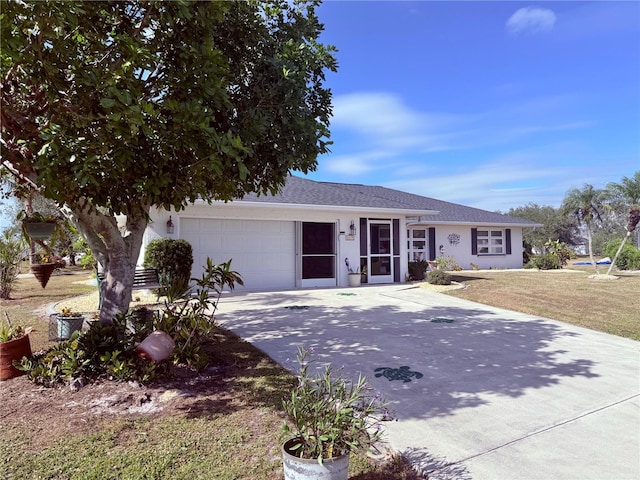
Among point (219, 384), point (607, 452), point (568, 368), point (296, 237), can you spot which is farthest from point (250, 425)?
point (296, 237)

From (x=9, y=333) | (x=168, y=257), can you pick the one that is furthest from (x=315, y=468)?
(x=168, y=257)

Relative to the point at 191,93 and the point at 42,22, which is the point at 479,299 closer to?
the point at 191,93

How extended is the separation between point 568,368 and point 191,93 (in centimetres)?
576

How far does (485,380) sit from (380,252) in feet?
35.3

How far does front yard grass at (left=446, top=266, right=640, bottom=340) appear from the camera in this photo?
8.17m

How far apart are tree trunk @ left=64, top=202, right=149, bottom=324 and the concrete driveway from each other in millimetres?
2232

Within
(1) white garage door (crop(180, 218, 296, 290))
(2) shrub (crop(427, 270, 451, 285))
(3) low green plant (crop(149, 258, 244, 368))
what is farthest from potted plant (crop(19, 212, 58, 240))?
(2) shrub (crop(427, 270, 451, 285))

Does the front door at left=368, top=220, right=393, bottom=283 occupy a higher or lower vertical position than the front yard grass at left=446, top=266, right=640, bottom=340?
higher

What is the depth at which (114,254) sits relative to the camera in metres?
5.15

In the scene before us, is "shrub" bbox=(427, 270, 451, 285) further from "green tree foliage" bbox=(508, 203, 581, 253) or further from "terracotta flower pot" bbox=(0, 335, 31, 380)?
"green tree foliage" bbox=(508, 203, 581, 253)

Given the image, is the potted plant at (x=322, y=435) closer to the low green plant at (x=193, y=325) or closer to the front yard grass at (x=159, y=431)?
the front yard grass at (x=159, y=431)

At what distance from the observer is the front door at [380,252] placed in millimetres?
15225

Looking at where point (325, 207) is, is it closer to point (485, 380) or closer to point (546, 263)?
point (485, 380)

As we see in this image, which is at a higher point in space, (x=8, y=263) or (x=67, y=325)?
(x=8, y=263)
